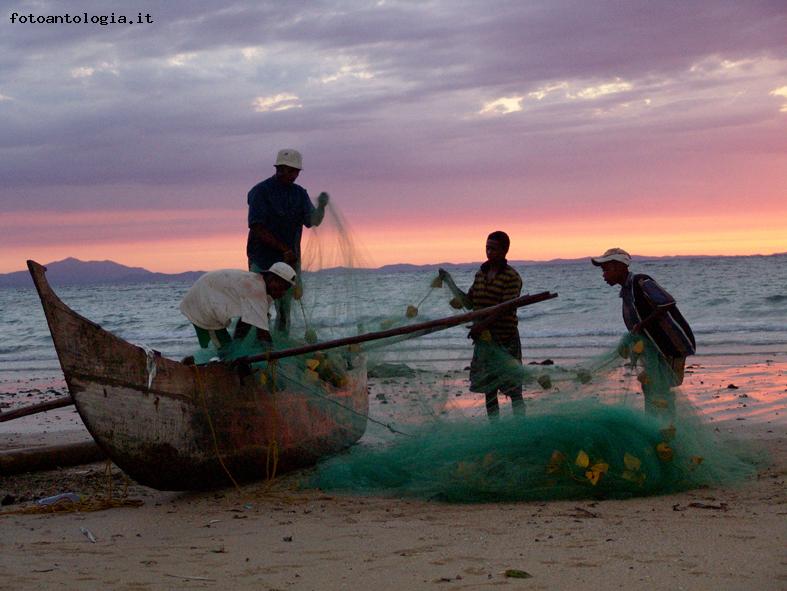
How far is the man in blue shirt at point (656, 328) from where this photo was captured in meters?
5.77

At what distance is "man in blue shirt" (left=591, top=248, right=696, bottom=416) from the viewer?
5.77 m

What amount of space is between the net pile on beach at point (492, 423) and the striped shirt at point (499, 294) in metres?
0.16

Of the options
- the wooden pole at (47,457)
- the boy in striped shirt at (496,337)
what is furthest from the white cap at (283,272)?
the wooden pole at (47,457)

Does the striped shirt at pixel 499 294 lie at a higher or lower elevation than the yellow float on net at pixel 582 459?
higher

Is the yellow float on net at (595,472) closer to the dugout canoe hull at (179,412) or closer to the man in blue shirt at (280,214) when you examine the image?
the dugout canoe hull at (179,412)

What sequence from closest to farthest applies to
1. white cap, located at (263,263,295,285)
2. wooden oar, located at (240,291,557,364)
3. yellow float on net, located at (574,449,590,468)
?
yellow float on net, located at (574,449,590,468)
wooden oar, located at (240,291,557,364)
white cap, located at (263,263,295,285)

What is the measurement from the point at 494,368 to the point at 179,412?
2.05 m

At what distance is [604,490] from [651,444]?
1.31 feet

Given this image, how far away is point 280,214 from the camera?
7.22 m

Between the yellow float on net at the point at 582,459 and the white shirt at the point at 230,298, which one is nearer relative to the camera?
the yellow float on net at the point at 582,459

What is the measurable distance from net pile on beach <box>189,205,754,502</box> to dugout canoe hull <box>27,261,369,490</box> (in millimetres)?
150

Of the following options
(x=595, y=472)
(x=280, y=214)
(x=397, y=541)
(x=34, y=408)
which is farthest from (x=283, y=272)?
(x=595, y=472)

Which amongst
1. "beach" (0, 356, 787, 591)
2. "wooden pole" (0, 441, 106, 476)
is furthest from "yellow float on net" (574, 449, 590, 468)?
"wooden pole" (0, 441, 106, 476)

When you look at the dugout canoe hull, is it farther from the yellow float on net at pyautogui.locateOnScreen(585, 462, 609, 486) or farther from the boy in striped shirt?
the yellow float on net at pyautogui.locateOnScreen(585, 462, 609, 486)
